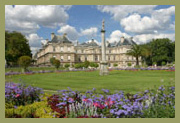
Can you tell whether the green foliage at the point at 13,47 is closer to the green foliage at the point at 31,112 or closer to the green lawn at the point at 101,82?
the green lawn at the point at 101,82

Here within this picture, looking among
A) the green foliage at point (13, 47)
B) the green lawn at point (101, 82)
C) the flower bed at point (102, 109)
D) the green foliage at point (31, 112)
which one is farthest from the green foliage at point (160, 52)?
the green foliage at point (31, 112)

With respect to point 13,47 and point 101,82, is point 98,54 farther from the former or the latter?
point 101,82

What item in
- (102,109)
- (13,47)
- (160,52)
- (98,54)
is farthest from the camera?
(98,54)

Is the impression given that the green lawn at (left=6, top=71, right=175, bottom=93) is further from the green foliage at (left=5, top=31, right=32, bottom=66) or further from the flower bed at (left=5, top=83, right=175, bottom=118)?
the green foliage at (left=5, top=31, right=32, bottom=66)

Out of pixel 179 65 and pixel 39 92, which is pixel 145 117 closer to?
pixel 179 65

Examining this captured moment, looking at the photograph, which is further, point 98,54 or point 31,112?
point 98,54

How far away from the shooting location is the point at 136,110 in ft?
14.0

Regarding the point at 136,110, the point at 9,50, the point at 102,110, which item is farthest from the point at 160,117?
the point at 9,50

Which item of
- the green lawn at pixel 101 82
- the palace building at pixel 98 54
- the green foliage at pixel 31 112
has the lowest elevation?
the green lawn at pixel 101 82

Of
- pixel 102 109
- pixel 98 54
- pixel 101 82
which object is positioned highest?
pixel 98 54

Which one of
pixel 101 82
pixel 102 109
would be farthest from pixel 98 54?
pixel 102 109

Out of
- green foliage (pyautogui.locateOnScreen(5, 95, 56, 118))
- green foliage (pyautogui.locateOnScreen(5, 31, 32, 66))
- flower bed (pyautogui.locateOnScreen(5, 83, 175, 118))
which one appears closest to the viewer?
flower bed (pyautogui.locateOnScreen(5, 83, 175, 118))

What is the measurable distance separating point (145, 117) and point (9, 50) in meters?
27.7

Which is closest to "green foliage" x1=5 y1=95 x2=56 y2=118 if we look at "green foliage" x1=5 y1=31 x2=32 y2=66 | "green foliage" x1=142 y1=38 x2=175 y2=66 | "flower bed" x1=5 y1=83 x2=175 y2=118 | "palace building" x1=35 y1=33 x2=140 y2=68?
"flower bed" x1=5 y1=83 x2=175 y2=118
